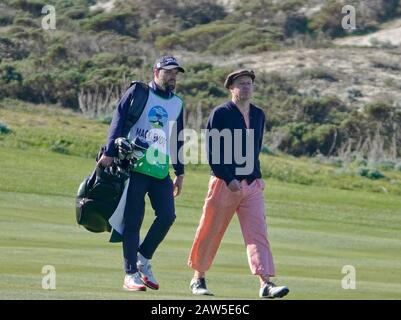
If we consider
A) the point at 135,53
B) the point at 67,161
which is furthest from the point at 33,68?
the point at 67,161

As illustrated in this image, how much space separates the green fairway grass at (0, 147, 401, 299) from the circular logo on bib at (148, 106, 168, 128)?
1.42m

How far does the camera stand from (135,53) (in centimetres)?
5694

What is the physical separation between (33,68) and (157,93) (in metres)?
38.5

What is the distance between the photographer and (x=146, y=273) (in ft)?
38.0

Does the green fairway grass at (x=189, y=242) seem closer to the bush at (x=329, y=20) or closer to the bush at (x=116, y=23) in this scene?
the bush at (x=116, y=23)

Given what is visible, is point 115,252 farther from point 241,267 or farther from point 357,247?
point 357,247

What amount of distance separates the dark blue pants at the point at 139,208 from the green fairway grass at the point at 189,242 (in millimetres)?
374

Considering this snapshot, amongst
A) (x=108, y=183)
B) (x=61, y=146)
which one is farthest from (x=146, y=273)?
(x=61, y=146)

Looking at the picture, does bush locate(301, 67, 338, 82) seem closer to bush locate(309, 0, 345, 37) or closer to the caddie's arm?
bush locate(309, 0, 345, 37)

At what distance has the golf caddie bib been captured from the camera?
11.5 metres

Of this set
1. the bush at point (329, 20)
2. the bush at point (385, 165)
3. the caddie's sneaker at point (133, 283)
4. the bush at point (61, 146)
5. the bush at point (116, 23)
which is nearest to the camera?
the caddie's sneaker at point (133, 283)

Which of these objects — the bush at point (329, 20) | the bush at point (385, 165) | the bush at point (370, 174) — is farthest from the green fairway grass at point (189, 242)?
the bush at point (329, 20)

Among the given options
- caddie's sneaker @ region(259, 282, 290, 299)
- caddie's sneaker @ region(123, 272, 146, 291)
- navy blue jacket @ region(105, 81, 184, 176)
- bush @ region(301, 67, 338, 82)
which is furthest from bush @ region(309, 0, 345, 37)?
caddie's sneaker @ region(123, 272, 146, 291)

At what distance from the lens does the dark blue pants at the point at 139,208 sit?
37.8ft
